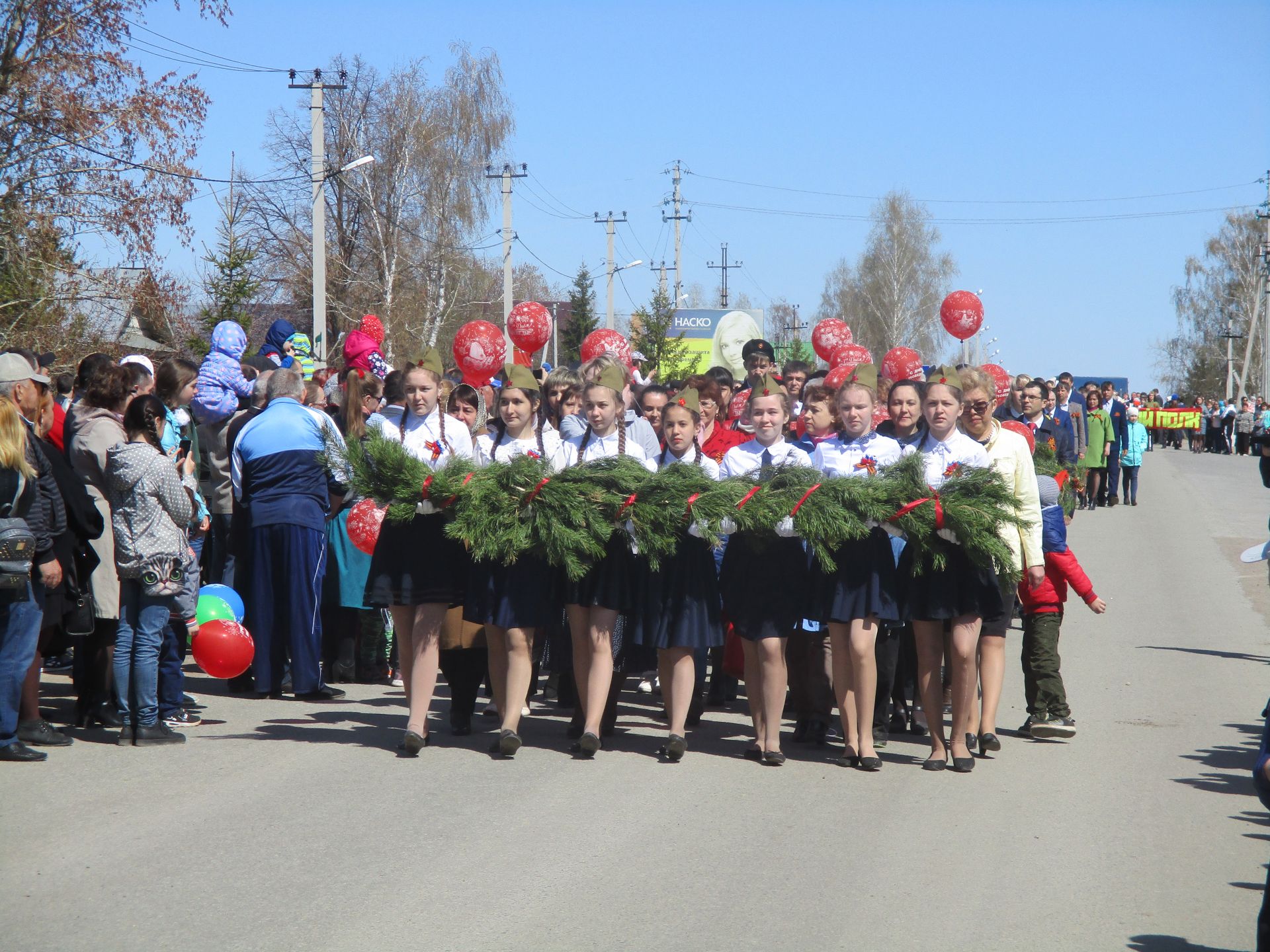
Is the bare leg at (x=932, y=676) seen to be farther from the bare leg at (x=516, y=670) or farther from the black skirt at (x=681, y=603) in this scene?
the bare leg at (x=516, y=670)

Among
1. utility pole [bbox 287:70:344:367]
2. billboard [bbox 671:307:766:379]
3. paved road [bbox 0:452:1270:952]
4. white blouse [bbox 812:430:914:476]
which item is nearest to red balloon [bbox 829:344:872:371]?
billboard [bbox 671:307:766:379]

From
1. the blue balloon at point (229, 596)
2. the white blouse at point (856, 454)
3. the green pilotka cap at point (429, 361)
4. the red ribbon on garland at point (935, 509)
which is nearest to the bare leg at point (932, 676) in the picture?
the red ribbon on garland at point (935, 509)

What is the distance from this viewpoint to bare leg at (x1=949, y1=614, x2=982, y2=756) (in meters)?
6.75

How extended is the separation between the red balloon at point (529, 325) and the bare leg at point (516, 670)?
6.94 meters

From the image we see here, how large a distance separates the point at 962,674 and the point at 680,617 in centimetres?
152

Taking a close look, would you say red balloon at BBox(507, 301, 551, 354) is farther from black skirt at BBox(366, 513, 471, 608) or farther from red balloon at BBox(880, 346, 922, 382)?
black skirt at BBox(366, 513, 471, 608)

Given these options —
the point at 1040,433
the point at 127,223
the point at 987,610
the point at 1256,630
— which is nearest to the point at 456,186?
the point at 127,223

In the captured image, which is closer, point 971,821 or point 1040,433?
point 971,821

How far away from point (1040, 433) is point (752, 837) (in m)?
10.7

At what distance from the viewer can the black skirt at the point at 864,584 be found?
6.73m

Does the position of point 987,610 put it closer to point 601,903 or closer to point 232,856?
point 601,903

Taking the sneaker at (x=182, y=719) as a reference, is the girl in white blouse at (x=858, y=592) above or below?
above

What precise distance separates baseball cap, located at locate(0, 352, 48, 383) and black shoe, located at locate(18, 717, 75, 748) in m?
1.89

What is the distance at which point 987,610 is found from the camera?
6820 mm
